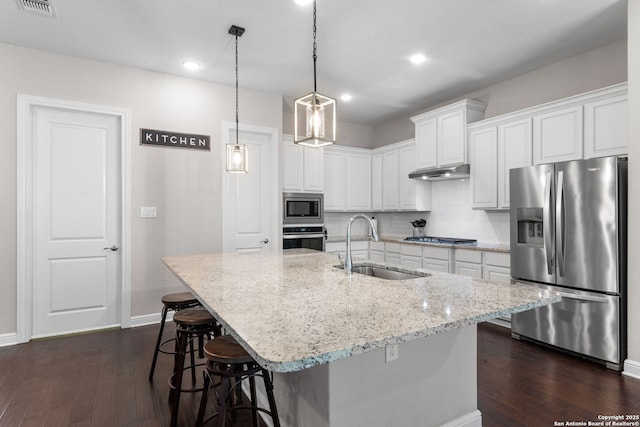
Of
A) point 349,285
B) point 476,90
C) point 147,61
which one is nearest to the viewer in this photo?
point 349,285

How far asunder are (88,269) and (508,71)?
4953 mm

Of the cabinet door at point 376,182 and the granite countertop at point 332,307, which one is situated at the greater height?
the cabinet door at point 376,182

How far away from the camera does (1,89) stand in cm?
322

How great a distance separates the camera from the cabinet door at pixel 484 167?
3.93 meters

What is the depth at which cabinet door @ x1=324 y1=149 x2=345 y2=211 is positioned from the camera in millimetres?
5371

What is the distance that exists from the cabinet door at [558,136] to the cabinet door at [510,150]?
0.25 ft

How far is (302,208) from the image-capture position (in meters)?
4.84

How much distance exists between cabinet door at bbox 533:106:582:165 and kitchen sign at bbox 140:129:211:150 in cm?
353

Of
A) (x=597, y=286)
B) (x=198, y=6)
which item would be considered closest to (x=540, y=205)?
(x=597, y=286)

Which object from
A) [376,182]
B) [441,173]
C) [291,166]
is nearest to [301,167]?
[291,166]

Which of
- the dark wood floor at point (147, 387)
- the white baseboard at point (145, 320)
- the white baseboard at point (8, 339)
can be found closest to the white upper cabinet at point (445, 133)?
the dark wood floor at point (147, 387)

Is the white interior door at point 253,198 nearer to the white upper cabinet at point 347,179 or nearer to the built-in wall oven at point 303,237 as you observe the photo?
the built-in wall oven at point 303,237

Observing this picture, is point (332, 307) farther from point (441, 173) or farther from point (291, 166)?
point (291, 166)

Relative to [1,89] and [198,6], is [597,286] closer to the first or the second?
[198,6]
